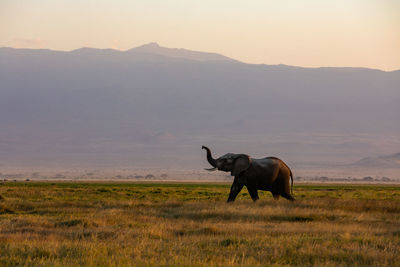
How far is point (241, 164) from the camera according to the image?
32812 millimetres

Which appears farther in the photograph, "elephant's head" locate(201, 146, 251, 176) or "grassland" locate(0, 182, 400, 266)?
"elephant's head" locate(201, 146, 251, 176)

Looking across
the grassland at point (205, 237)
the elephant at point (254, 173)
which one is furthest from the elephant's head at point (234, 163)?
the grassland at point (205, 237)

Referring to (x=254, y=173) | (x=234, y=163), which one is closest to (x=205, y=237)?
(x=254, y=173)

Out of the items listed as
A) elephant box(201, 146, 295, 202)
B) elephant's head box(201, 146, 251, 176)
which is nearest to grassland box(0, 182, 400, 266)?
elephant box(201, 146, 295, 202)

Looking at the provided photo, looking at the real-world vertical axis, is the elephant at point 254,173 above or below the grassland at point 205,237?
above

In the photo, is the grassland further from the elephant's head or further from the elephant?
the elephant's head

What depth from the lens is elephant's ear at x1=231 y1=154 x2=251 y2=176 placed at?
3261 centimetres

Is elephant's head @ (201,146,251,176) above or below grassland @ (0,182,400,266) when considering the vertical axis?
above

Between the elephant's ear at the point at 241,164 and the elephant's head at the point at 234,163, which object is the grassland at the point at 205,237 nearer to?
the elephant's ear at the point at 241,164

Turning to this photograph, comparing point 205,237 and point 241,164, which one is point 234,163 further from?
point 205,237

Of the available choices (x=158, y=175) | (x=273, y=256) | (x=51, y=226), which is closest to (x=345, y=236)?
(x=273, y=256)

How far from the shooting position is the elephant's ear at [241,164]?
32612 mm

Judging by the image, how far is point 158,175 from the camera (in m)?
194

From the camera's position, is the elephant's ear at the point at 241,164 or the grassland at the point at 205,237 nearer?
the grassland at the point at 205,237
